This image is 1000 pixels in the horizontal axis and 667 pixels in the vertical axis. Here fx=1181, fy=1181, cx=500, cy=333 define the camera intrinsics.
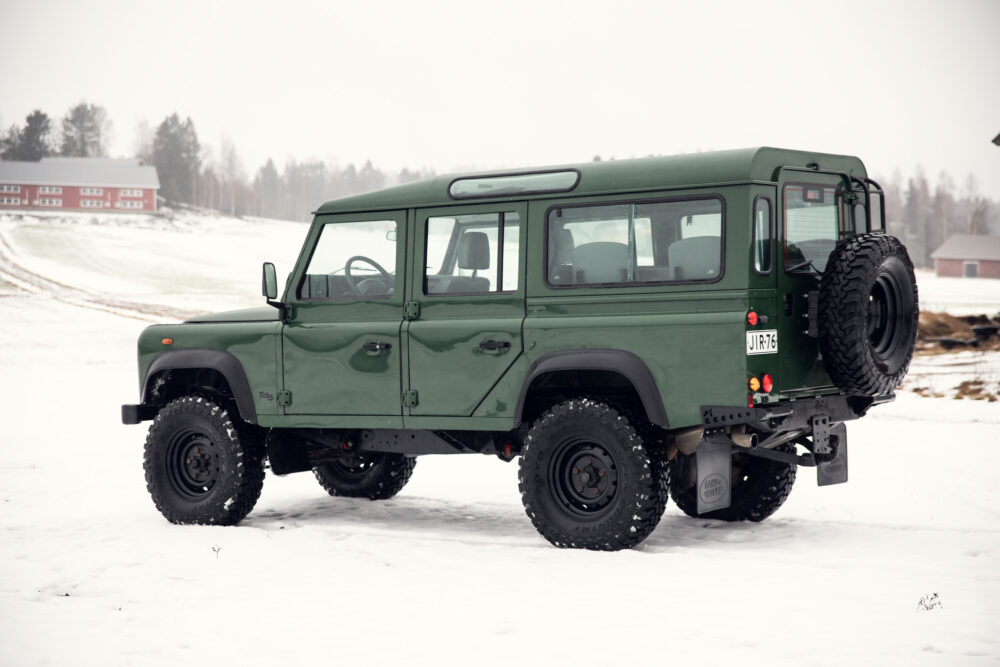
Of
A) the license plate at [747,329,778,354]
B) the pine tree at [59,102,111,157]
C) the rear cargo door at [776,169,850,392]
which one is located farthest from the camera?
the pine tree at [59,102,111,157]

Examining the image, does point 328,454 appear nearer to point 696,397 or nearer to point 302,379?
point 302,379

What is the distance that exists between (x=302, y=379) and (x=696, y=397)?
316 centimetres

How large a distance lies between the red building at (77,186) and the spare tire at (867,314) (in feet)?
A: 292

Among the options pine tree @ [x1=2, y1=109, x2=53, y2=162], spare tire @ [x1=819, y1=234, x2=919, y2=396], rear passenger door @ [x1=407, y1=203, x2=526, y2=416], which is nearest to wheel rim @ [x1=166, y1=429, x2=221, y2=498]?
rear passenger door @ [x1=407, y1=203, x2=526, y2=416]

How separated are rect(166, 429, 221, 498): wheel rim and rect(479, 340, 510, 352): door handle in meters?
2.53

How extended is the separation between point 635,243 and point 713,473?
5.21 feet

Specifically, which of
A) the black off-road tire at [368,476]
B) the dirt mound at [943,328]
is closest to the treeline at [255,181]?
the dirt mound at [943,328]

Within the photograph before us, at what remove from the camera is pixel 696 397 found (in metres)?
7.18

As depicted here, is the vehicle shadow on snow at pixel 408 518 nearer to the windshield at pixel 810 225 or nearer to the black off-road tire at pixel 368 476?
the black off-road tire at pixel 368 476

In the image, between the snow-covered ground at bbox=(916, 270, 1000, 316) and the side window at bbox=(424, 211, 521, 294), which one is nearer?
the side window at bbox=(424, 211, 521, 294)

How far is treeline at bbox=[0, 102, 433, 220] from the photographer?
99.9 m

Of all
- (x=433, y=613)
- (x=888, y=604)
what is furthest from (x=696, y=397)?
(x=433, y=613)

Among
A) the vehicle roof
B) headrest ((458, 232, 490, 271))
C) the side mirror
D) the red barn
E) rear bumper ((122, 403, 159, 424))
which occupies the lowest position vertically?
rear bumper ((122, 403, 159, 424))

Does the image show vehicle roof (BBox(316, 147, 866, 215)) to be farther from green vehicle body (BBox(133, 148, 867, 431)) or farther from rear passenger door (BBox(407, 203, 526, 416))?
rear passenger door (BBox(407, 203, 526, 416))
